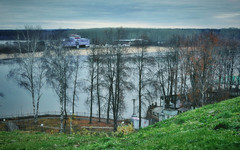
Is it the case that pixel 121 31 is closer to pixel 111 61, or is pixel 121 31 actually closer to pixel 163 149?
pixel 111 61

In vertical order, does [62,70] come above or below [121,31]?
below

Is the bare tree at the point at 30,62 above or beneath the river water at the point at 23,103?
above

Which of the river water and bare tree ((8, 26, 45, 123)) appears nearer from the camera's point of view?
bare tree ((8, 26, 45, 123))

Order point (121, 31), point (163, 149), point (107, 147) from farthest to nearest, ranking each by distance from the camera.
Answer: point (121, 31) < point (107, 147) < point (163, 149)

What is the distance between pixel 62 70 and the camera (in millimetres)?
25828

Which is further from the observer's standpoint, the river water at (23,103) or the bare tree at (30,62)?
the river water at (23,103)

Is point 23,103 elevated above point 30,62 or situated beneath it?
situated beneath

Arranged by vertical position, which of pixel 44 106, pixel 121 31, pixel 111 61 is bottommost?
pixel 44 106

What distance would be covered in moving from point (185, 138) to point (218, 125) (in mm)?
2057

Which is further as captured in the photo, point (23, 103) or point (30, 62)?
point (23, 103)

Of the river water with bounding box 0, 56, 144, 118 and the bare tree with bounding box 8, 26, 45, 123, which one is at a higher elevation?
the bare tree with bounding box 8, 26, 45, 123

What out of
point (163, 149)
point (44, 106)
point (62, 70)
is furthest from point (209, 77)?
point (44, 106)

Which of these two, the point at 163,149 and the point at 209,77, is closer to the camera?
the point at 163,149

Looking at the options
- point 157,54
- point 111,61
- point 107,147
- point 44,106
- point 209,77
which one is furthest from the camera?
point 157,54
